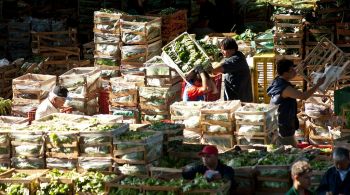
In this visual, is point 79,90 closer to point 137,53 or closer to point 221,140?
point 137,53

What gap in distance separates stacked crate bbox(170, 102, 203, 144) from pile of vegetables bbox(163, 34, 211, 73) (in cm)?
97

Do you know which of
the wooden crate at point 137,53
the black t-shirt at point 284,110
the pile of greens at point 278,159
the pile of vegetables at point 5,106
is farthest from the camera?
the wooden crate at point 137,53

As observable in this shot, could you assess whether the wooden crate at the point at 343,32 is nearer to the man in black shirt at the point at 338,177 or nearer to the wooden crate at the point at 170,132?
the wooden crate at the point at 170,132

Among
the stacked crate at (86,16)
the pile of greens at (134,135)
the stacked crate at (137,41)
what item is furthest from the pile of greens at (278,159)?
the stacked crate at (86,16)

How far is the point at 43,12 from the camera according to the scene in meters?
23.9

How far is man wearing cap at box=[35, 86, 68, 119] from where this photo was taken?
16.5 meters

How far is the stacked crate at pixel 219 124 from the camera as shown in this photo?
14.9m

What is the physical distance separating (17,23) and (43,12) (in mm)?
1197

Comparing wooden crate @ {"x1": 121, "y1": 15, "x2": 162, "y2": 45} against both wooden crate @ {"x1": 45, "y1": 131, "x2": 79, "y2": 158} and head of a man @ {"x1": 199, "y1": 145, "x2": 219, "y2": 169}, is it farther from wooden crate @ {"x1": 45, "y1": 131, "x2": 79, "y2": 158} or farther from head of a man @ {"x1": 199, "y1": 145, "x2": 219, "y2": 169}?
head of a man @ {"x1": 199, "y1": 145, "x2": 219, "y2": 169}

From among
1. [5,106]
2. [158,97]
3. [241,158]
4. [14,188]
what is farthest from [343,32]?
[14,188]

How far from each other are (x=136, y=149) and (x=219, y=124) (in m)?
2.07

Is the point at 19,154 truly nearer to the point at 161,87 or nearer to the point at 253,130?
the point at 253,130

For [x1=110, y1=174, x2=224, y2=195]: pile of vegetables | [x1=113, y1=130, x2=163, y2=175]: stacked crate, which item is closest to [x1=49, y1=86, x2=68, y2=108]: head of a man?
[x1=113, y1=130, x2=163, y2=175]: stacked crate

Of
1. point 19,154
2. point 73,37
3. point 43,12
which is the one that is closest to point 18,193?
point 19,154
